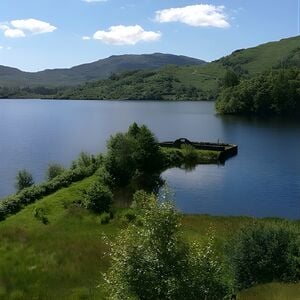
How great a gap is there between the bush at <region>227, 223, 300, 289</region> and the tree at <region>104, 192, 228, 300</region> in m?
→ 10.8

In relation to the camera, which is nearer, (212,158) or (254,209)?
(254,209)

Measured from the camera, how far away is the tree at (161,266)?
1891cm

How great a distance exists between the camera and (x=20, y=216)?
180 feet

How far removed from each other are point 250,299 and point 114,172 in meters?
57.4

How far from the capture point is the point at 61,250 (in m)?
39.9

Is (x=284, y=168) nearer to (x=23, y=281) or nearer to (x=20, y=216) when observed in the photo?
(x=20, y=216)

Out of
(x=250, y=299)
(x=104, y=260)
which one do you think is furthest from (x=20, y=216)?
(x=250, y=299)

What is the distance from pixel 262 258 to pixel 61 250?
57.1ft

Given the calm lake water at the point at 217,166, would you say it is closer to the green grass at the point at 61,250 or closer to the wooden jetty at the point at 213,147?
the wooden jetty at the point at 213,147

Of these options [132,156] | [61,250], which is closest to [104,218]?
[61,250]

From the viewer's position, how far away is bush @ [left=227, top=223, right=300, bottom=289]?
30500 mm

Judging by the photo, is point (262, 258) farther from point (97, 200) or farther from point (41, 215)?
point (97, 200)

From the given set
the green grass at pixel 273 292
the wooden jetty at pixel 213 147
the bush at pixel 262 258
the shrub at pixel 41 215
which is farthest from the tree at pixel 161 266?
the wooden jetty at pixel 213 147

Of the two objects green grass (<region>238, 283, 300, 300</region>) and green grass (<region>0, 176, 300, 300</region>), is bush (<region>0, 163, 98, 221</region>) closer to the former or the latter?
green grass (<region>0, 176, 300, 300</region>)
